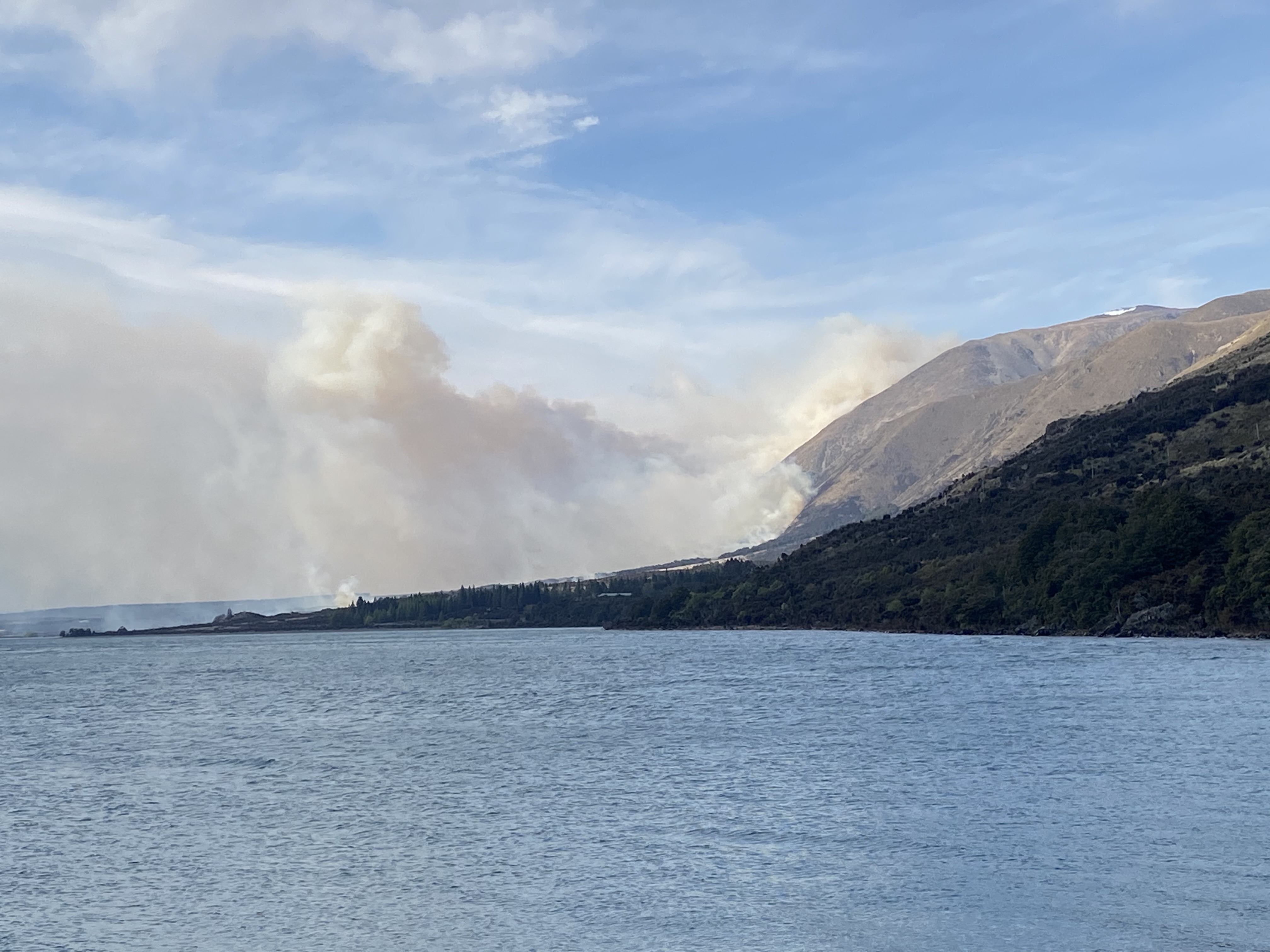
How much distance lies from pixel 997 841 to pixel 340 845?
30534 millimetres

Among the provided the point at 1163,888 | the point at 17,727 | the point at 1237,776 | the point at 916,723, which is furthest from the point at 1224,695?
the point at 17,727

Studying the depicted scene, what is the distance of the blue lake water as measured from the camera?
42281 mm

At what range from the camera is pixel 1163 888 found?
4356 cm

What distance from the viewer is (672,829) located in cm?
5928

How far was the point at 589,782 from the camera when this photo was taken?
247 ft

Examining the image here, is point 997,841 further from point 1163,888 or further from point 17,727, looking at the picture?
point 17,727

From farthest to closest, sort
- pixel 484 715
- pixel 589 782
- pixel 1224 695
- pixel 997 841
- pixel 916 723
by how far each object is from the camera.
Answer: pixel 484 715 < pixel 1224 695 < pixel 916 723 < pixel 589 782 < pixel 997 841

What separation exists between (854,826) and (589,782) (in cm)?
2141

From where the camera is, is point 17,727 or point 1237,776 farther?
point 17,727

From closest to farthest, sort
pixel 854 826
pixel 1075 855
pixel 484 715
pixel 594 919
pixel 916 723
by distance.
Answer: pixel 594 919
pixel 1075 855
pixel 854 826
pixel 916 723
pixel 484 715

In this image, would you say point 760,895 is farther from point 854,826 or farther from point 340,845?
point 340,845

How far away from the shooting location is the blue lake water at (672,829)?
4228 centimetres

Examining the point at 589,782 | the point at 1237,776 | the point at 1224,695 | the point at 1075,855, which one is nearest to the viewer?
the point at 1075,855

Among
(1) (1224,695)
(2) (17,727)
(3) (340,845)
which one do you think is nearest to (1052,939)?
(3) (340,845)
